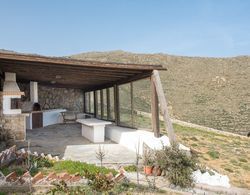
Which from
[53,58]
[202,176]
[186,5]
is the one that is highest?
[186,5]

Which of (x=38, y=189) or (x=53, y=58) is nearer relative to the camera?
(x=38, y=189)

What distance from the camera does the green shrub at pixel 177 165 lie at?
6742mm

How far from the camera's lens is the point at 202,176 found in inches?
286

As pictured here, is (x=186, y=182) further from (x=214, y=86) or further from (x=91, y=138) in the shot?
(x=214, y=86)

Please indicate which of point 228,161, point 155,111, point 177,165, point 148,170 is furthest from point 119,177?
point 228,161

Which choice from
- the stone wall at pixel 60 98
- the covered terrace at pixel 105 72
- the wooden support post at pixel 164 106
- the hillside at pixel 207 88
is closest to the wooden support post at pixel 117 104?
the covered terrace at pixel 105 72

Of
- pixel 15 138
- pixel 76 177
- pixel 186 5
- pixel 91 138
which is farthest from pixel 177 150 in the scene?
pixel 186 5

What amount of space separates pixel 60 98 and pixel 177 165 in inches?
673

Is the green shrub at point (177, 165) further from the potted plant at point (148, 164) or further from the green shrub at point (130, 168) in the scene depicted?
the green shrub at point (130, 168)

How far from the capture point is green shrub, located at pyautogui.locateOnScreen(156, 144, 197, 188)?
265 inches

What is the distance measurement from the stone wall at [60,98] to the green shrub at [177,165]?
1546 cm

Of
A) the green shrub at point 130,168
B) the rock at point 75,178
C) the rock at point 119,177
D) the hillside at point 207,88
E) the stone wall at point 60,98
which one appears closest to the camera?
the rock at point 75,178

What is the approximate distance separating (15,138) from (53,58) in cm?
425

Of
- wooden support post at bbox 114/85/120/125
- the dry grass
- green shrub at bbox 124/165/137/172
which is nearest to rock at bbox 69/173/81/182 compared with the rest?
green shrub at bbox 124/165/137/172
